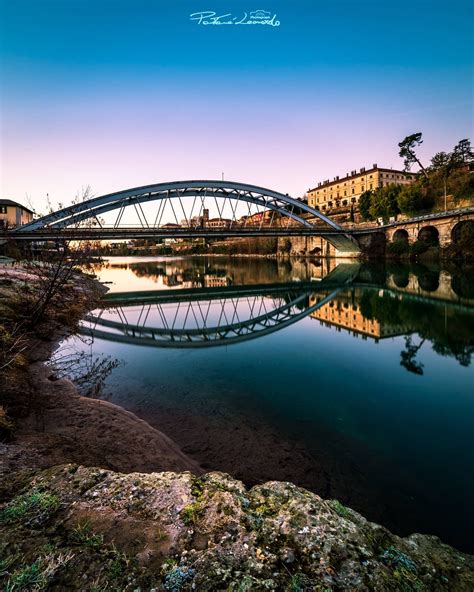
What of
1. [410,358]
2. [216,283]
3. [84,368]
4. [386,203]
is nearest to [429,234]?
[386,203]

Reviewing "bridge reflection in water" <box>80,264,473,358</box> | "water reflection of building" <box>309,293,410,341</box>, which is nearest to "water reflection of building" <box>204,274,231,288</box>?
"bridge reflection in water" <box>80,264,473,358</box>

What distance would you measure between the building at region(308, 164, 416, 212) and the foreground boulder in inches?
3268

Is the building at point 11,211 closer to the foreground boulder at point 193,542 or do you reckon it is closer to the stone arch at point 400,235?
the foreground boulder at point 193,542

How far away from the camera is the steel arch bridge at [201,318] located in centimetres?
1193

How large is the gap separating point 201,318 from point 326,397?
403 inches

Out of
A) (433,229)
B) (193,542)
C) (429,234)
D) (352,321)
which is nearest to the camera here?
(193,542)

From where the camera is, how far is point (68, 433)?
4.54 metres

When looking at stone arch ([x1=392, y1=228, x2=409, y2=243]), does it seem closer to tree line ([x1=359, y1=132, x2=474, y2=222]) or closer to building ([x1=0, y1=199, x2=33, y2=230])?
tree line ([x1=359, y1=132, x2=474, y2=222])

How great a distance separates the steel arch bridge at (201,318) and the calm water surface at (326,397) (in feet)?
0.48

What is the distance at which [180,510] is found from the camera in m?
2.50

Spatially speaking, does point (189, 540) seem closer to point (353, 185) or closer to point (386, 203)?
point (386, 203)

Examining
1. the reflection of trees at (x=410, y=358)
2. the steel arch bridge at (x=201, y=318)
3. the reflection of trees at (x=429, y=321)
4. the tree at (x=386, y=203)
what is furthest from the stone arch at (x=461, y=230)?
the reflection of trees at (x=410, y=358)

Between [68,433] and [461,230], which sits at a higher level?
[461,230]

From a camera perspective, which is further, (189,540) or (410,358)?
(410,358)
